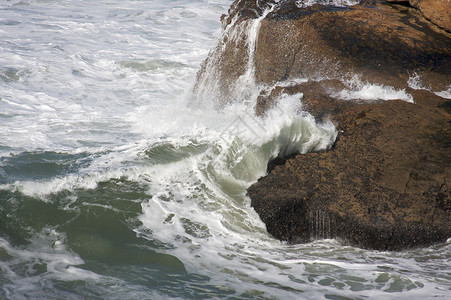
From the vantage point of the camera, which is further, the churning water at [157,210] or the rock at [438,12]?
the rock at [438,12]

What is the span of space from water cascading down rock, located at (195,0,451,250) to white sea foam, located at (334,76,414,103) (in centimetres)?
1

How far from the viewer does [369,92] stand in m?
4.16

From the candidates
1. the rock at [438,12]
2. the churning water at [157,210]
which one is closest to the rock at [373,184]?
the churning water at [157,210]

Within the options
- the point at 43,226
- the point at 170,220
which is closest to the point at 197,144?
the point at 170,220

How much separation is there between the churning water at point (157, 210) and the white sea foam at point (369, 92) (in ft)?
0.18

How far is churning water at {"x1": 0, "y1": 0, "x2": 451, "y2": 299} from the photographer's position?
2.82m

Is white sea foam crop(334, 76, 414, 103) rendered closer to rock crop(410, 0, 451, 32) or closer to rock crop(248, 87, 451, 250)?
rock crop(248, 87, 451, 250)

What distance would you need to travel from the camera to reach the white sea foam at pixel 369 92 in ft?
13.4

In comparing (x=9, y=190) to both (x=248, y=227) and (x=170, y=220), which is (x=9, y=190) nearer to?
(x=170, y=220)

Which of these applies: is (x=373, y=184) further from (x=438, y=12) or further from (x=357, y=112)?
(x=438, y=12)

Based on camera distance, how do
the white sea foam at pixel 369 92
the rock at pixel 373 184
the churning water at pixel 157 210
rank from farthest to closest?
the white sea foam at pixel 369 92 < the rock at pixel 373 184 < the churning water at pixel 157 210

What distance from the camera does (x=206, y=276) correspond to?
2941 mm

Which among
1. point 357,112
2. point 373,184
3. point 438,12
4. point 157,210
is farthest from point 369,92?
point 157,210

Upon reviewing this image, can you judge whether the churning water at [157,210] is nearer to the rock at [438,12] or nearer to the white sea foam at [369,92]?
the white sea foam at [369,92]
